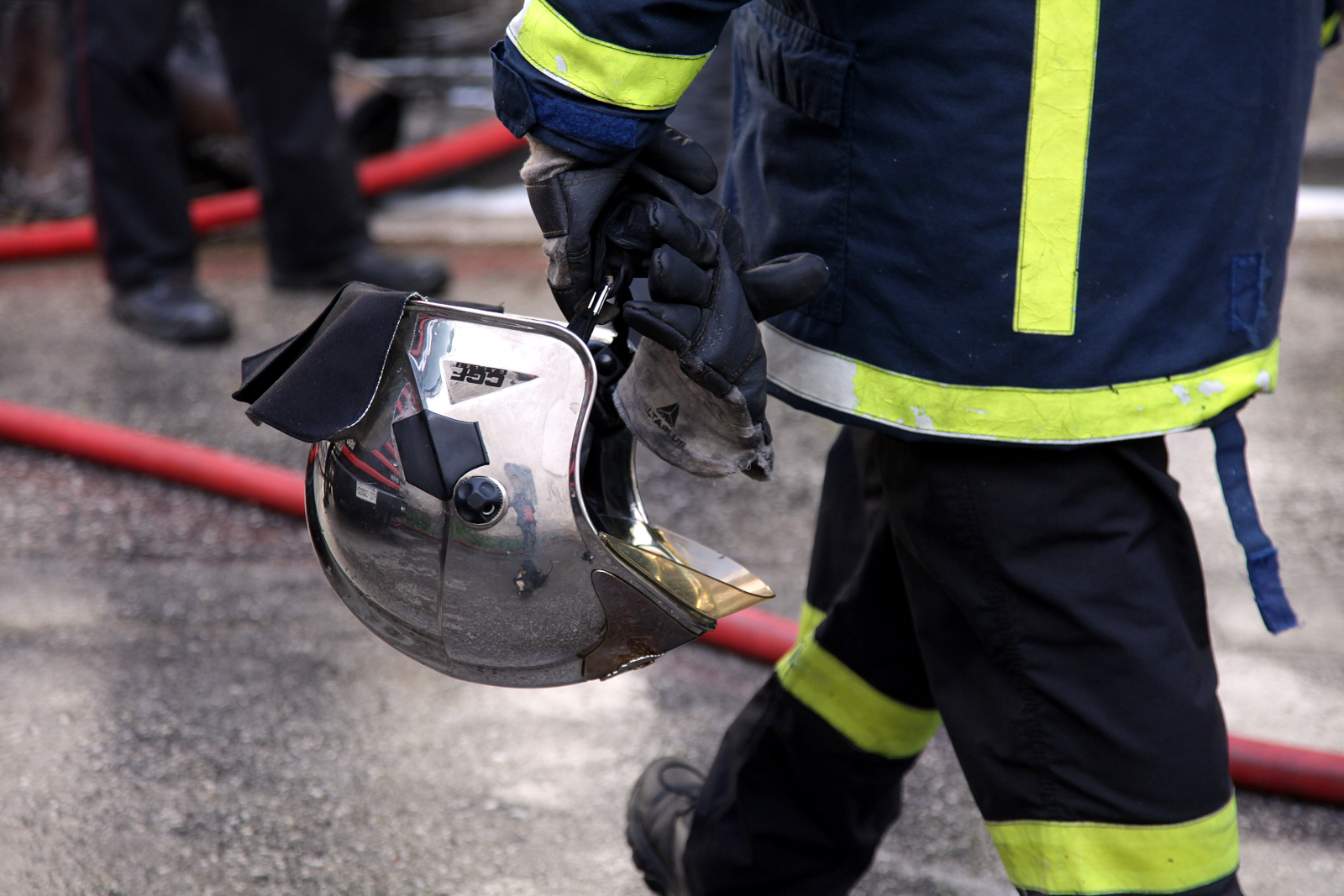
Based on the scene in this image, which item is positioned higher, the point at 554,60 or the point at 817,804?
the point at 554,60

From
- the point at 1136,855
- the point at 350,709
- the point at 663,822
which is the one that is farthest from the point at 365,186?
the point at 1136,855

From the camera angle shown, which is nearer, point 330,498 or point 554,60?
point 554,60

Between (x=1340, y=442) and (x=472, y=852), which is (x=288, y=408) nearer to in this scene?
(x=472, y=852)

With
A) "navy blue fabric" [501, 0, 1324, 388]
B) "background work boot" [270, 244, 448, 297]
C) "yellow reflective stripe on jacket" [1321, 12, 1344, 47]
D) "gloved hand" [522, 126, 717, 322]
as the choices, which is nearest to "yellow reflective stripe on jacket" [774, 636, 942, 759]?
"navy blue fabric" [501, 0, 1324, 388]

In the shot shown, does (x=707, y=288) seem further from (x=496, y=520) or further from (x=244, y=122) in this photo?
(x=244, y=122)

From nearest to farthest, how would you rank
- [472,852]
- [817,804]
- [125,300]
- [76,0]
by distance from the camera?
[817,804] → [472,852] → [76,0] → [125,300]

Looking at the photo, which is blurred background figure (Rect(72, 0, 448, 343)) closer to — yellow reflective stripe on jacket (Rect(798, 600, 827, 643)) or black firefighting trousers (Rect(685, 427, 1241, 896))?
yellow reflective stripe on jacket (Rect(798, 600, 827, 643))

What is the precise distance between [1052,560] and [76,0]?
116 inches

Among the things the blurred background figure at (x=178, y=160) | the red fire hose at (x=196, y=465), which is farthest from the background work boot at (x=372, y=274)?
the red fire hose at (x=196, y=465)

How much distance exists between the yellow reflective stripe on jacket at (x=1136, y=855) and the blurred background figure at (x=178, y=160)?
8.60 ft

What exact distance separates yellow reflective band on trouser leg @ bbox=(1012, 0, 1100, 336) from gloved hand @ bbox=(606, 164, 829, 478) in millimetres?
181

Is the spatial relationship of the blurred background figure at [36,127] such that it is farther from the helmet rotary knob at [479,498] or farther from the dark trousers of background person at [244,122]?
the helmet rotary knob at [479,498]

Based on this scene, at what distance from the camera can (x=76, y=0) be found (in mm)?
3088

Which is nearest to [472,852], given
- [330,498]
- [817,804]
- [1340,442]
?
[817,804]
